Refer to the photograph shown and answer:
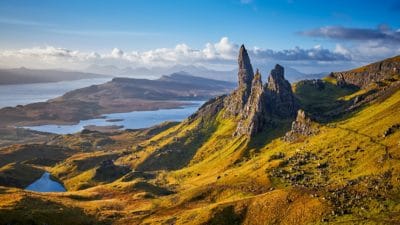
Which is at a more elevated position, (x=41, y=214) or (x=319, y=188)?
(x=319, y=188)

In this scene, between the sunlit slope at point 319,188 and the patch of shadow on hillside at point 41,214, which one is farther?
the patch of shadow on hillside at point 41,214

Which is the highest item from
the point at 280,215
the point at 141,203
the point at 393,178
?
the point at 393,178

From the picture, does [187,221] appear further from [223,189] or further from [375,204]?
[375,204]

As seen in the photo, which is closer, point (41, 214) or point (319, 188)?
point (41, 214)

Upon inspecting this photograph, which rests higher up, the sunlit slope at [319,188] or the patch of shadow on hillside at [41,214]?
the sunlit slope at [319,188]

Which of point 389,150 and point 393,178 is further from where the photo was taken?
point 389,150

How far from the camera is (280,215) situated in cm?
12012

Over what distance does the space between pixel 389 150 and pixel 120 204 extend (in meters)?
107

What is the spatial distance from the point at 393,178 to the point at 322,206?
29.4 metres

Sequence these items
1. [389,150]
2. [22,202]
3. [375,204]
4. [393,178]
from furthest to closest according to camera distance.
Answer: [389,150] < [22,202] < [393,178] < [375,204]

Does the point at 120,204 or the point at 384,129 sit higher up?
the point at 384,129

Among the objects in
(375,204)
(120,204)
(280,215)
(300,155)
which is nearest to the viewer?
(375,204)

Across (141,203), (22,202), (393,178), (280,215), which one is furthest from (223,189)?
(22,202)

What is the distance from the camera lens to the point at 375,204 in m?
111
